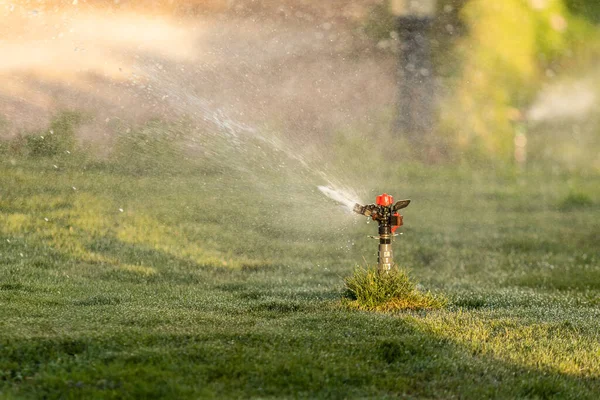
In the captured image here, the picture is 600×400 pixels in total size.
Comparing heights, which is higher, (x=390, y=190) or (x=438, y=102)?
(x=438, y=102)

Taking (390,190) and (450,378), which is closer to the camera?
(450,378)

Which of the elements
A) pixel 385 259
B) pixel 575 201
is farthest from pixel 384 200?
pixel 575 201

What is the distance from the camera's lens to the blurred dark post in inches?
1064

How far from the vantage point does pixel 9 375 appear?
6.84 m

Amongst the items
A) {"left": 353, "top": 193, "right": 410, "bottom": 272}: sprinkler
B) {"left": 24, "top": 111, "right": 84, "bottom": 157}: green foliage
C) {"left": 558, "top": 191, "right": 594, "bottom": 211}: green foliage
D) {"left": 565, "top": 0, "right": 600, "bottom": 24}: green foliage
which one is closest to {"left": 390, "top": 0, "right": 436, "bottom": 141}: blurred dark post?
{"left": 565, "top": 0, "right": 600, "bottom": 24}: green foliage

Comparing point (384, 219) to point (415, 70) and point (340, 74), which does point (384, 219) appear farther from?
point (415, 70)

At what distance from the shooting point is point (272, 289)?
1192 cm

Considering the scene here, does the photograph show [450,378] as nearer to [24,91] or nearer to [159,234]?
[159,234]

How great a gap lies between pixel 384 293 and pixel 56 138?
1235cm

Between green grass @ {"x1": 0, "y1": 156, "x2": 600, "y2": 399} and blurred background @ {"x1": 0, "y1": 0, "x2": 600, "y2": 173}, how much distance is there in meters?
2.59

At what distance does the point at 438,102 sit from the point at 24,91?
1222cm

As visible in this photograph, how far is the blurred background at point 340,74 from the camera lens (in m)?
21.8

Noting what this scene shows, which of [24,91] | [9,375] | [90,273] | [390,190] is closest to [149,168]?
[24,91]

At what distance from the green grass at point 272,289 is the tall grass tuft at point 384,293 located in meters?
0.31
